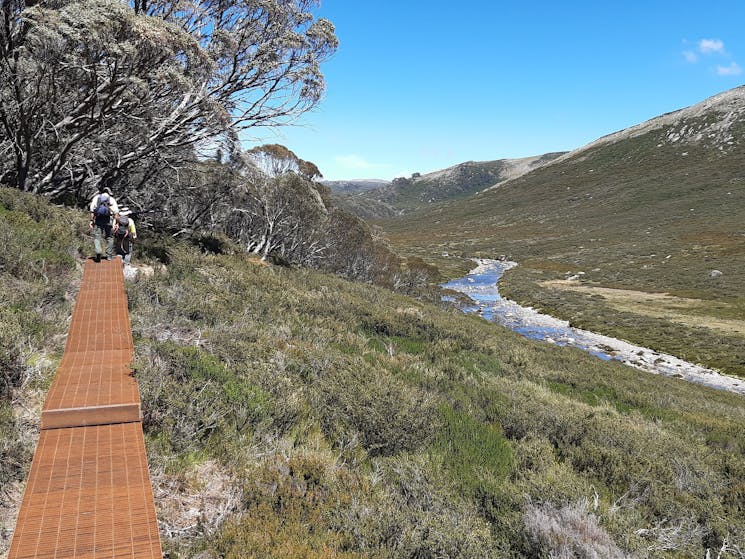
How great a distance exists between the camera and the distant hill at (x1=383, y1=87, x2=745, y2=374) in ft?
116

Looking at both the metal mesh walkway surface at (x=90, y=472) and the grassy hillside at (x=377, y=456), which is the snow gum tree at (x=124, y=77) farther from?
the metal mesh walkway surface at (x=90, y=472)

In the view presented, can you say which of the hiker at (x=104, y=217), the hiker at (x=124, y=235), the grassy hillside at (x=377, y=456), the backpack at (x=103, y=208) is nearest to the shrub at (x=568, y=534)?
the grassy hillside at (x=377, y=456)

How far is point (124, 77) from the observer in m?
10.3

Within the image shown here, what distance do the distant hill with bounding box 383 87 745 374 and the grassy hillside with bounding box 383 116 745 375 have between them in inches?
8.8

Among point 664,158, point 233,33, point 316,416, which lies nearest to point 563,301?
point 233,33

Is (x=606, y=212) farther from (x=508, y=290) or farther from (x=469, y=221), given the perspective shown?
(x=508, y=290)

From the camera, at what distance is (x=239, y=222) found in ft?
96.2

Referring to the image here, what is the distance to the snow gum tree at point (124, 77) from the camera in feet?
30.7

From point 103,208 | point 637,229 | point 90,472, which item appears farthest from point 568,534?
point 637,229

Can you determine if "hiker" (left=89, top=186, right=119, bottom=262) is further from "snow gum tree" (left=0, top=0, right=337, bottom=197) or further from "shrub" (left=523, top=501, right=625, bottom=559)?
"shrub" (left=523, top=501, right=625, bottom=559)

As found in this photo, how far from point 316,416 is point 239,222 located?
2640 cm

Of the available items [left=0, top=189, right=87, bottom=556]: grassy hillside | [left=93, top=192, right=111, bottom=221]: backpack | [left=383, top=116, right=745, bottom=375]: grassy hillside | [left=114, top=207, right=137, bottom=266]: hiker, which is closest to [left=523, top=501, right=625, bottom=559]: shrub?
[left=0, top=189, right=87, bottom=556]: grassy hillside

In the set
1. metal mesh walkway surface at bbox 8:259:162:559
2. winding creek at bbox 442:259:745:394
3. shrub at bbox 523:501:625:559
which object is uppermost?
metal mesh walkway surface at bbox 8:259:162:559

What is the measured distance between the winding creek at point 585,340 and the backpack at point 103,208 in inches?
1030
